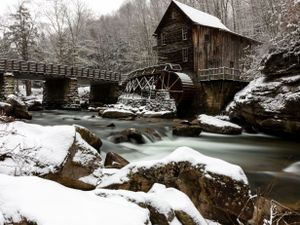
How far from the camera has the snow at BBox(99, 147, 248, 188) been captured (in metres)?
4.61

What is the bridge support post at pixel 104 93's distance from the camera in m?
35.8

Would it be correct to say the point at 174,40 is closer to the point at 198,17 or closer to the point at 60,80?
the point at 198,17

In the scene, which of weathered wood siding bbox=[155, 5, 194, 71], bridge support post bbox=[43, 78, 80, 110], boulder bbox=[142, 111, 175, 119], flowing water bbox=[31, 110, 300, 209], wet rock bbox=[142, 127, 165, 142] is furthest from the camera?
bridge support post bbox=[43, 78, 80, 110]

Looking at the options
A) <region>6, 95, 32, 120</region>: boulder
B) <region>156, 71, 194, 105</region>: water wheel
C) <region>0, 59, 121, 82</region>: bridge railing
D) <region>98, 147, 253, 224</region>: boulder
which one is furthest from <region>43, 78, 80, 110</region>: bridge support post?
<region>98, 147, 253, 224</region>: boulder

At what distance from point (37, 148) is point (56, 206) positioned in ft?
9.87

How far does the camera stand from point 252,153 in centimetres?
1198

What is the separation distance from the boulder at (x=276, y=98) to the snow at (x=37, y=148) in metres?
11.6

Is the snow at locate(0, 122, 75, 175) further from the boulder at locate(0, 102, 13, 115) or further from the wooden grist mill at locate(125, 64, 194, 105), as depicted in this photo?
the wooden grist mill at locate(125, 64, 194, 105)

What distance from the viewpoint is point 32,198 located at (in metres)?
2.50

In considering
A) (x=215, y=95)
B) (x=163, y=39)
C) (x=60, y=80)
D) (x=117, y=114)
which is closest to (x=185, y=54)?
(x=163, y=39)

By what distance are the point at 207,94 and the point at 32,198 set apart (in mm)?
21038

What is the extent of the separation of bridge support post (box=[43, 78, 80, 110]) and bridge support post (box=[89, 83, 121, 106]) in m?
3.54

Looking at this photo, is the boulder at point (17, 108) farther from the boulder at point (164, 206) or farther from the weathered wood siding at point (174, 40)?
the boulder at point (164, 206)

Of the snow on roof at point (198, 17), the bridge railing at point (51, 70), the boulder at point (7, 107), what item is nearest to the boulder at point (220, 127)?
the boulder at point (7, 107)
